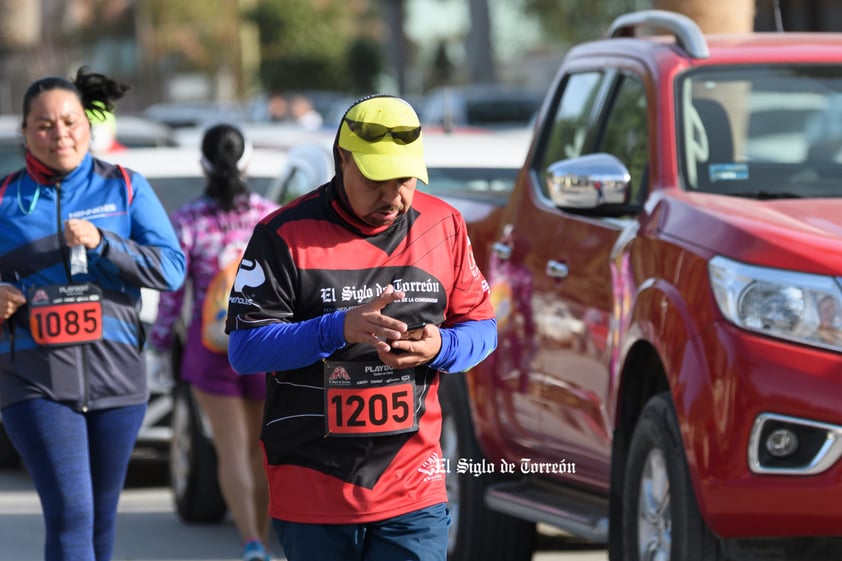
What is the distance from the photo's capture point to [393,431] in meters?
4.52

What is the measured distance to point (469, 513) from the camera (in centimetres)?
731

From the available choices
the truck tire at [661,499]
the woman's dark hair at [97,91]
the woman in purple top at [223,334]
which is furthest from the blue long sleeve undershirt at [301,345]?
the woman in purple top at [223,334]

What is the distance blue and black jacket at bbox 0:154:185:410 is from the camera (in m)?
6.05

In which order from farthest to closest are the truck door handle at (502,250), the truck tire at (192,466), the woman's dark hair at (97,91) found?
the truck tire at (192,466) → the truck door handle at (502,250) → the woman's dark hair at (97,91)

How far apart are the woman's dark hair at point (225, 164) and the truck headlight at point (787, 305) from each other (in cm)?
303

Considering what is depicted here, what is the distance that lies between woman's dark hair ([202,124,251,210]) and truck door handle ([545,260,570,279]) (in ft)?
5.18

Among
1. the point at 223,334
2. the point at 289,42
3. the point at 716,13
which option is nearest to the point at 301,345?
the point at 223,334

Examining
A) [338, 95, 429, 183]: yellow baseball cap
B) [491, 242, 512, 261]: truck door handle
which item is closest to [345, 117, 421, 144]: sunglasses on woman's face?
[338, 95, 429, 183]: yellow baseball cap

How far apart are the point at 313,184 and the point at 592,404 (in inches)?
106

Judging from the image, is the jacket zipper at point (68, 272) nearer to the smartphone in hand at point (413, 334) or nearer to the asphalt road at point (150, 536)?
the smartphone in hand at point (413, 334)

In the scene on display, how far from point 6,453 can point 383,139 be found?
7226 mm

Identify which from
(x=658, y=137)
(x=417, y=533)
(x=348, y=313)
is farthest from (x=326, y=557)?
(x=658, y=137)

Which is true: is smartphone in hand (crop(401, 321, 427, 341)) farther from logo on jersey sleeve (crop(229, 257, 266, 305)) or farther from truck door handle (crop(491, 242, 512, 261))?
truck door handle (crop(491, 242, 512, 261))

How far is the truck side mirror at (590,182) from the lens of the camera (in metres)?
6.23
